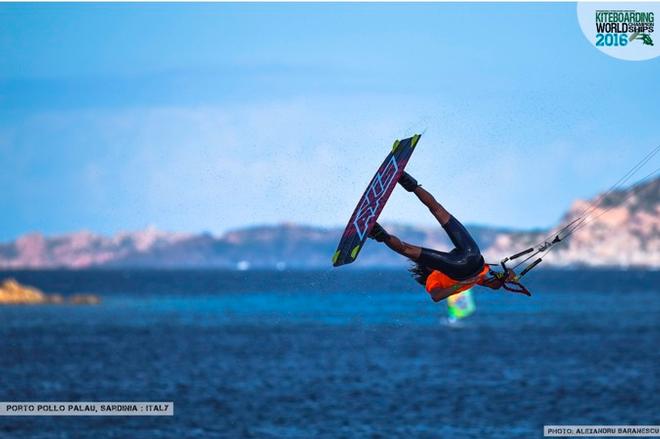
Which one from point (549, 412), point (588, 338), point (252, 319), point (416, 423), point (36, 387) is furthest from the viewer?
point (252, 319)

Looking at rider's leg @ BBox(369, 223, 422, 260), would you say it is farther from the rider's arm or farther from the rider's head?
the rider's head

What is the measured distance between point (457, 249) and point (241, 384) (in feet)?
163

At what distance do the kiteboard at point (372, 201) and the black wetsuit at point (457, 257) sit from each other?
41.8 inches

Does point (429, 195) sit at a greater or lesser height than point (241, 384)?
lesser

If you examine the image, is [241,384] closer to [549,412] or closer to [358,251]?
[549,412]

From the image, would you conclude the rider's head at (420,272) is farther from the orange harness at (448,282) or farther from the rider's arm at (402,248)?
the rider's arm at (402,248)

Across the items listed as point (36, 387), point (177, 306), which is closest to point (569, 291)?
point (177, 306)

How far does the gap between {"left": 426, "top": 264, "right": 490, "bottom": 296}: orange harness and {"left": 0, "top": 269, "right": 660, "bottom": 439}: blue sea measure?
1496 mm

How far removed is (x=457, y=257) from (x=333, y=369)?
2211 inches

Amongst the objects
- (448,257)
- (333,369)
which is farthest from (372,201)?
(333,369)

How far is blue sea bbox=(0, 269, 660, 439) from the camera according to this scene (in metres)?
52.9

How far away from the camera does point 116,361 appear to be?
80.8 metres
